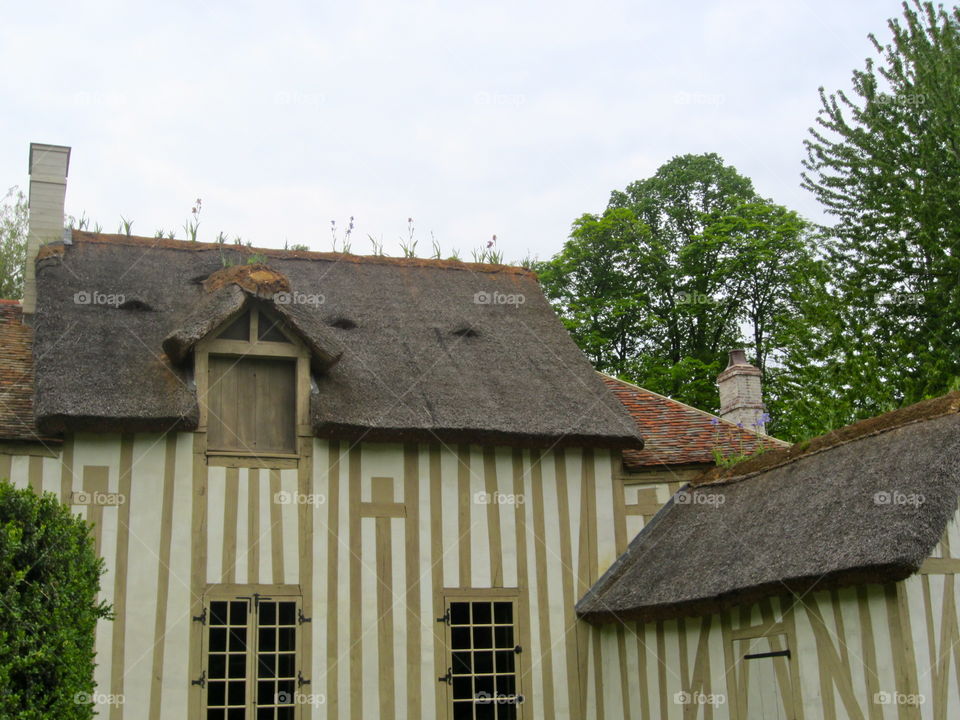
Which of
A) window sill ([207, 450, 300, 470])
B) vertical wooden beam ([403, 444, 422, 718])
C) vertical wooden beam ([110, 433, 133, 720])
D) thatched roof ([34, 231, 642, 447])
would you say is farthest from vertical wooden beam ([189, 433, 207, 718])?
vertical wooden beam ([403, 444, 422, 718])

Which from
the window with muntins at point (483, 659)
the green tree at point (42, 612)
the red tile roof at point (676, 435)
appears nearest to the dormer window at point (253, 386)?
the window with muntins at point (483, 659)

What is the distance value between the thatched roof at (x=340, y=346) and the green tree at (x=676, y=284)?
979 centimetres

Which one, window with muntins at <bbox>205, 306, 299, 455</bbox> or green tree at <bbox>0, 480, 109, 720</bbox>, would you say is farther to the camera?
window with muntins at <bbox>205, 306, 299, 455</bbox>

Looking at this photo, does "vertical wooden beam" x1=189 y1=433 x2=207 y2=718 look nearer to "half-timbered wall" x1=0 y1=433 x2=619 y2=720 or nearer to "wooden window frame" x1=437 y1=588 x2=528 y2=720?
"half-timbered wall" x1=0 y1=433 x2=619 y2=720

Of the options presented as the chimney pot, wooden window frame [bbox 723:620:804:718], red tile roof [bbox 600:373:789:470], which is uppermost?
the chimney pot

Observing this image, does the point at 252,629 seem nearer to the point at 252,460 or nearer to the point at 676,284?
the point at 252,460

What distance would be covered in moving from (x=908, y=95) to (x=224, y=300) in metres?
12.4

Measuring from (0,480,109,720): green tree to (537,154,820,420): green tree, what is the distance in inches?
677

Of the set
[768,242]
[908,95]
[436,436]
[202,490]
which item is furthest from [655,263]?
[202,490]

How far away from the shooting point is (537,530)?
39.9 ft

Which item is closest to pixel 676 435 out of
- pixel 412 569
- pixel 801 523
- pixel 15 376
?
pixel 801 523

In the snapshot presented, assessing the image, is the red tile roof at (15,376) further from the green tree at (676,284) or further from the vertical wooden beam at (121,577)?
the green tree at (676,284)

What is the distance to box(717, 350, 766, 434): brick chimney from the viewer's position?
14734 mm

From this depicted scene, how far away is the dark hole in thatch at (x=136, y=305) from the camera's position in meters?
12.5
